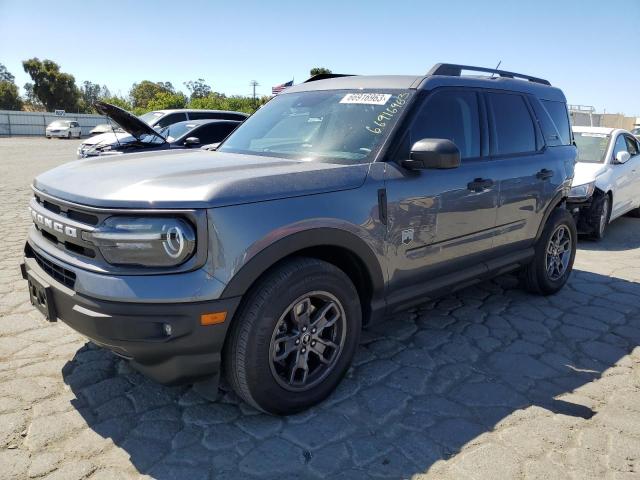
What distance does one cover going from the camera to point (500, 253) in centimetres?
414

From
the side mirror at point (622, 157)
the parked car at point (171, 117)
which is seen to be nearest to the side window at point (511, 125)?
the side mirror at point (622, 157)

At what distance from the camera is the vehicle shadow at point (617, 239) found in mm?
7164

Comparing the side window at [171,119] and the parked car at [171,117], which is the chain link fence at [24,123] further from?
the side window at [171,119]

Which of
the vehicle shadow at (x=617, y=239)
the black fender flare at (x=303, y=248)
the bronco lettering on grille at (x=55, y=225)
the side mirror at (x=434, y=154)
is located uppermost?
the side mirror at (x=434, y=154)

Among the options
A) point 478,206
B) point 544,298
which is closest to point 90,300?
point 478,206

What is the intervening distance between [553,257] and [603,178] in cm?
319

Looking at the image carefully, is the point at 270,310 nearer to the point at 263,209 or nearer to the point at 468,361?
the point at 263,209

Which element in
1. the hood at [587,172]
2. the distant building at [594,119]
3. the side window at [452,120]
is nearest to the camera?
the side window at [452,120]

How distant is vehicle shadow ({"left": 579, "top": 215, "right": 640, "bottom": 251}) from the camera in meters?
7.16

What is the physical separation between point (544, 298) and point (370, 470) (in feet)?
10.3

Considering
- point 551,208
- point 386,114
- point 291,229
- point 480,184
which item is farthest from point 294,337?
point 551,208

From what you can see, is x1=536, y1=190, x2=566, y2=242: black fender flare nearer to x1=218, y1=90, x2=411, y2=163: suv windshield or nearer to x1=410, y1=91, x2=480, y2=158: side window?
x1=410, y1=91, x2=480, y2=158: side window

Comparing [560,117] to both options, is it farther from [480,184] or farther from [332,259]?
[332,259]

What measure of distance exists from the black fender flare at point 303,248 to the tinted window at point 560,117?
284cm
